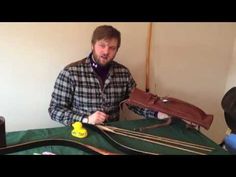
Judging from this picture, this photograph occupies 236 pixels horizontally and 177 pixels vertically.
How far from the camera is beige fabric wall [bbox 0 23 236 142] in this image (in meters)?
1.80

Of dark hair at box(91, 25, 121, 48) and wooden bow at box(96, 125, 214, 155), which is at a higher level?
dark hair at box(91, 25, 121, 48)

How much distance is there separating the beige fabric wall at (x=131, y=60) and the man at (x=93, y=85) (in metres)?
0.21

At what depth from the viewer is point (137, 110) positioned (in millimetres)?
1834

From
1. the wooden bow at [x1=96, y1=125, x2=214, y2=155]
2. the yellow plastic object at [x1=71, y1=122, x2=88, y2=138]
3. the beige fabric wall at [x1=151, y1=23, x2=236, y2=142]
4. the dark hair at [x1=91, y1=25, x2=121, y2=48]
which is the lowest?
the wooden bow at [x1=96, y1=125, x2=214, y2=155]

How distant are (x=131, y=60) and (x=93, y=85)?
0.47 metres

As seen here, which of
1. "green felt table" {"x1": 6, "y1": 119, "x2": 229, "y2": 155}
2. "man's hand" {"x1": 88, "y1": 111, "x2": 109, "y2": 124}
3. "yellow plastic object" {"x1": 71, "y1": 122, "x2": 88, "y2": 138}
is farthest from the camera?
"man's hand" {"x1": 88, "y1": 111, "x2": 109, "y2": 124}

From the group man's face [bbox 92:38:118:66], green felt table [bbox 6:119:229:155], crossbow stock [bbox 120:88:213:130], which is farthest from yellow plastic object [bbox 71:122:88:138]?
man's face [bbox 92:38:118:66]

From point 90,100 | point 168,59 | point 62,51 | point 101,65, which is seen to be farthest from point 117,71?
point 168,59

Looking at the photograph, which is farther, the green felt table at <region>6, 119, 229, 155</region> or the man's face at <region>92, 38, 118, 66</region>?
the man's face at <region>92, 38, 118, 66</region>

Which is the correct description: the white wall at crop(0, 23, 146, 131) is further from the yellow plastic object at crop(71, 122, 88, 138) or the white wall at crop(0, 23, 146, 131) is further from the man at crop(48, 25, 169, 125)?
the yellow plastic object at crop(71, 122, 88, 138)

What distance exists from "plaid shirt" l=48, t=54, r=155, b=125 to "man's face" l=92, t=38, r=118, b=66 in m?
0.09
